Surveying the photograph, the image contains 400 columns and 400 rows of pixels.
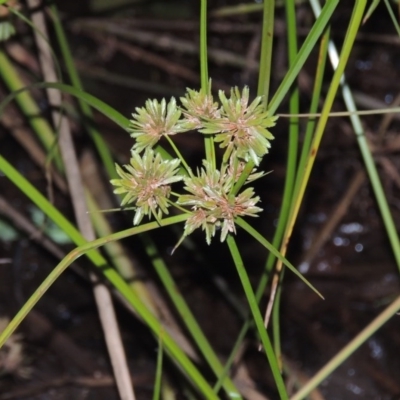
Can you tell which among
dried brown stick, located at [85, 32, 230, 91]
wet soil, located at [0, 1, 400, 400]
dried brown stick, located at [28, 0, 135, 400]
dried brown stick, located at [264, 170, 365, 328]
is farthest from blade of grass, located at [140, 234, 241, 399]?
dried brown stick, located at [85, 32, 230, 91]

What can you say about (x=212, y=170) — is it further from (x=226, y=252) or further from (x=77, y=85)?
(x=226, y=252)

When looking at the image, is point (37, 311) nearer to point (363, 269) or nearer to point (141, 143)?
point (363, 269)

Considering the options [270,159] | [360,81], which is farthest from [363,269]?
[360,81]

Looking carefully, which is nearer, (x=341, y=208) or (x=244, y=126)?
(x=244, y=126)

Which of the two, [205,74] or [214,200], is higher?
[205,74]

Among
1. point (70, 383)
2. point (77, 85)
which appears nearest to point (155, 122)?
point (77, 85)
